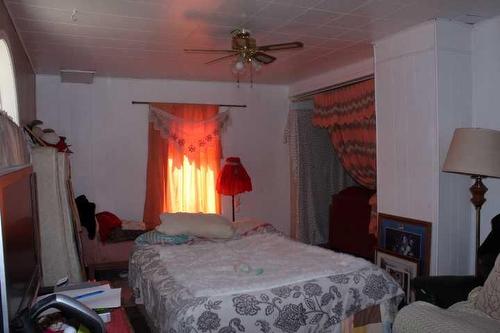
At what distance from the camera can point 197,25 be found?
10.0ft

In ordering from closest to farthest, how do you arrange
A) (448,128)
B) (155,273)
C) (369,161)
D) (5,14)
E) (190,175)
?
(5,14), (155,273), (448,128), (369,161), (190,175)

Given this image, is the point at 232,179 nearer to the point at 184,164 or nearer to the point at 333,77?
the point at 184,164

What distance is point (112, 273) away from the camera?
4730 millimetres

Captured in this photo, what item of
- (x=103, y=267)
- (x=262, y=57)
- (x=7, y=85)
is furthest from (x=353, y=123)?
(x=7, y=85)

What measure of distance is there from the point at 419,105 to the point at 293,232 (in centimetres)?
295

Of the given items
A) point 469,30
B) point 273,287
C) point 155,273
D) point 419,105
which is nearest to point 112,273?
point 155,273

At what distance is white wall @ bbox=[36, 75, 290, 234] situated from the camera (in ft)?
16.2

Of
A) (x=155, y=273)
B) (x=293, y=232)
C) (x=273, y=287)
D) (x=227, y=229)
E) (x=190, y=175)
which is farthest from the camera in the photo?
(x=293, y=232)

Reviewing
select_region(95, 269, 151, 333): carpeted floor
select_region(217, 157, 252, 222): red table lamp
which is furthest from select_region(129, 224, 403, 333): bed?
select_region(217, 157, 252, 222): red table lamp

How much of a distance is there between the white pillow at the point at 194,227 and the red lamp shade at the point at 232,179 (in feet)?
4.05

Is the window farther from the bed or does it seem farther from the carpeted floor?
the carpeted floor

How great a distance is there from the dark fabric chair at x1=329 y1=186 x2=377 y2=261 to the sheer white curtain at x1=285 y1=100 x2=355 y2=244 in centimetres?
27

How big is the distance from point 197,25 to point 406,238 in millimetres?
2351

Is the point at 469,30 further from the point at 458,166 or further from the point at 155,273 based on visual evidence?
the point at 155,273
